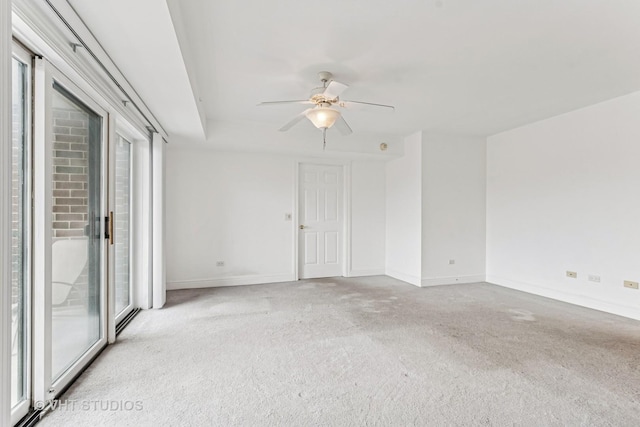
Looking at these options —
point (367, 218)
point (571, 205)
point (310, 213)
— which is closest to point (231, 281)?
point (310, 213)

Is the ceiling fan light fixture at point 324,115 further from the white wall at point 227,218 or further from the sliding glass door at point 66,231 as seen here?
the white wall at point 227,218

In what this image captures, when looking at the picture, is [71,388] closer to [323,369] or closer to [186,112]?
[323,369]

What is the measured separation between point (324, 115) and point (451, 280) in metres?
3.55

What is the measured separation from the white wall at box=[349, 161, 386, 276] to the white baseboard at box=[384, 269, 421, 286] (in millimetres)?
176

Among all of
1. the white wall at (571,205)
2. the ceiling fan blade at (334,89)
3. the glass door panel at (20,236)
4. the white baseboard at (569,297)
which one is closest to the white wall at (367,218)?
the white wall at (571,205)

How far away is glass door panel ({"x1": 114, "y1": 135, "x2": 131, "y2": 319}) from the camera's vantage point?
10.8ft

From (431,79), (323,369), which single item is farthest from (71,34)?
(431,79)

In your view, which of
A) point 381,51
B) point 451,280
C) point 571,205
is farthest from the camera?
point 451,280

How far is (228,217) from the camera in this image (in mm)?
4977

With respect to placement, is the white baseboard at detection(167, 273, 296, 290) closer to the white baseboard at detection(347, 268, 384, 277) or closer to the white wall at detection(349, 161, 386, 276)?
the white baseboard at detection(347, 268, 384, 277)

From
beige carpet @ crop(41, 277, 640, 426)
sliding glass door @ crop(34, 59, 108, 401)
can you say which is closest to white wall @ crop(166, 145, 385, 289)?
beige carpet @ crop(41, 277, 640, 426)

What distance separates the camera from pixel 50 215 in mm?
1832

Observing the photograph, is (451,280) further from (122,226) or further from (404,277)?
(122,226)

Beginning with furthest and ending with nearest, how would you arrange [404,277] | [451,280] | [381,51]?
1. [404,277]
2. [451,280]
3. [381,51]
